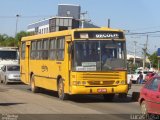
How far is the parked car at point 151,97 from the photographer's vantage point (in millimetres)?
13720

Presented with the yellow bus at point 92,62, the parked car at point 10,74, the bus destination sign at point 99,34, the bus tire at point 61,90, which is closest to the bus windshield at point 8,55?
the parked car at point 10,74

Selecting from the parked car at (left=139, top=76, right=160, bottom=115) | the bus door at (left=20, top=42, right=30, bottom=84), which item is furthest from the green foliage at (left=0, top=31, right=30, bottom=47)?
the parked car at (left=139, top=76, right=160, bottom=115)

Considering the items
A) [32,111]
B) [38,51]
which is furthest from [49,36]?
[32,111]

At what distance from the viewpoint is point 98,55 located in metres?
20.6

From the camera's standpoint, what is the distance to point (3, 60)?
145 ft

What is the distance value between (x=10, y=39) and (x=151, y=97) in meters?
97.7

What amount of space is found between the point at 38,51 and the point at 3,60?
1828 cm

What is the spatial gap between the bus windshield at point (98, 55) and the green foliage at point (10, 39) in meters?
80.2

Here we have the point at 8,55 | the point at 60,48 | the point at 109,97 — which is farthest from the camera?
the point at 8,55

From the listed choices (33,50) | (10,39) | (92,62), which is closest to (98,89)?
(92,62)

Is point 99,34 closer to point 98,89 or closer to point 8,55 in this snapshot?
point 98,89

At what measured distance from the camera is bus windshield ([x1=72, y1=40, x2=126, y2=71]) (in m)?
20.5

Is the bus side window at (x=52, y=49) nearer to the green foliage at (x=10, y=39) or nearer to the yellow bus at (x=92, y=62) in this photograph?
the yellow bus at (x=92, y=62)

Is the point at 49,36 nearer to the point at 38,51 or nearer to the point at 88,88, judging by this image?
the point at 38,51
